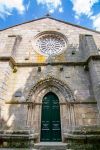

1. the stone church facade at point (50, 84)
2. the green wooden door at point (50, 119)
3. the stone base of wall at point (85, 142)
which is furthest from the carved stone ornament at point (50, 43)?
the stone base of wall at point (85, 142)

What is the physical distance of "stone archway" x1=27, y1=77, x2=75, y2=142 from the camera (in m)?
7.58

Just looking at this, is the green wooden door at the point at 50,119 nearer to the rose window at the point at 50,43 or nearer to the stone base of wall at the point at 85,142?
the rose window at the point at 50,43

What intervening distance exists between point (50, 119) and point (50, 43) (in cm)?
546

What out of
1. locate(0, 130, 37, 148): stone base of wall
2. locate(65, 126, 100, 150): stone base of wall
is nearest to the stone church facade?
locate(0, 130, 37, 148): stone base of wall

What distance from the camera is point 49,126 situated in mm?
7793

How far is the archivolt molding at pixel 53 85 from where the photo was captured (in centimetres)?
820

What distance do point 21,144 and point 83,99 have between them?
16.7 ft

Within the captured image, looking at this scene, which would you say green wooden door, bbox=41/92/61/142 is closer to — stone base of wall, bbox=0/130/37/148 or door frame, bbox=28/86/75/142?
door frame, bbox=28/86/75/142

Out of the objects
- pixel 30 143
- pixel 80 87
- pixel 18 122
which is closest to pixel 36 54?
pixel 80 87

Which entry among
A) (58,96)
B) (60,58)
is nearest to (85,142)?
(58,96)

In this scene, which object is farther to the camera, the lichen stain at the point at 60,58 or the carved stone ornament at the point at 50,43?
the carved stone ornament at the point at 50,43

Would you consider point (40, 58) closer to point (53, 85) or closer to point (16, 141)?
point (53, 85)

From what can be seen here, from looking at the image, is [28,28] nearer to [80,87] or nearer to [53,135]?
[80,87]

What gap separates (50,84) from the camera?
8.70m
